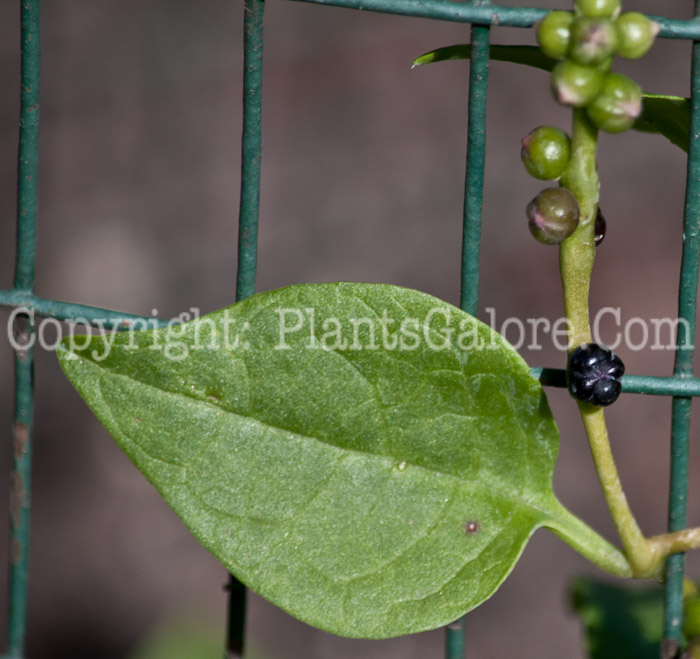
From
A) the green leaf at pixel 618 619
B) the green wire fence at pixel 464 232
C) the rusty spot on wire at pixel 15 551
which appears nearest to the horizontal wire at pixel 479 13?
the green wire fence at pixel 464 232

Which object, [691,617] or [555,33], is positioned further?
[691,617]

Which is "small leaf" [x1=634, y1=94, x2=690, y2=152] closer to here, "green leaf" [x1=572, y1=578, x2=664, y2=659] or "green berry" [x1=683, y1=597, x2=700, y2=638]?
"green berry" [x1=683, y1=597, x2=700, y2=638]

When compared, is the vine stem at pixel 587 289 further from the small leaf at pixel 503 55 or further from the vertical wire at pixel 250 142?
the vertical wire at pixel 250 142

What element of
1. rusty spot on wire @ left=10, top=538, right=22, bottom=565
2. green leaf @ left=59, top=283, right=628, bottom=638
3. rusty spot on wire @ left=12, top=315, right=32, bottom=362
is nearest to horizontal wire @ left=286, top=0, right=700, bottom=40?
green leaf @ left=59, top=283, right=628, bottom=638

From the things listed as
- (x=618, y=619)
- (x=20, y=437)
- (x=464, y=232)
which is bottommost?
(x=618, y=619)

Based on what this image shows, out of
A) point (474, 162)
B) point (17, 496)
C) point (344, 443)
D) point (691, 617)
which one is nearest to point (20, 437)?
point (17, 496)

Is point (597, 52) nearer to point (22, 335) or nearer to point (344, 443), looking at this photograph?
point (344, 443)
